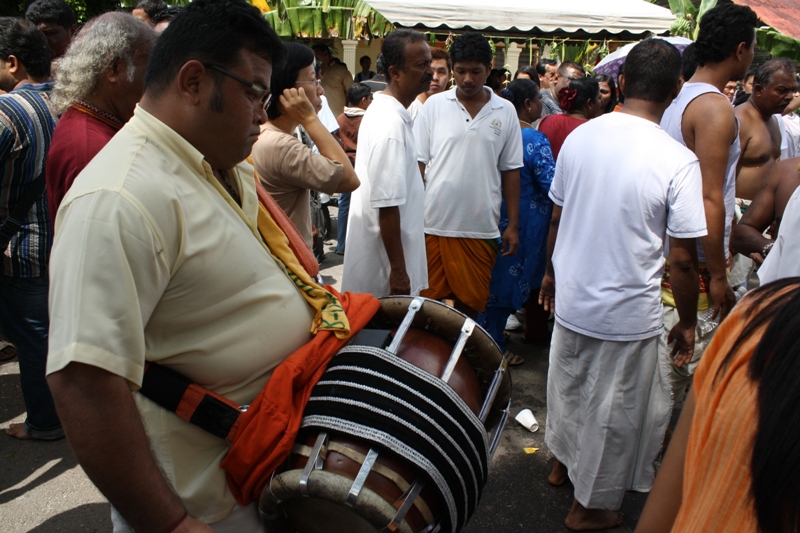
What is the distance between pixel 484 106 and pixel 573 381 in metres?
1.97

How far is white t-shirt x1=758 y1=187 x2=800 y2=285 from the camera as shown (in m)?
1.83

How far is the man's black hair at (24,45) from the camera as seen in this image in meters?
3.21

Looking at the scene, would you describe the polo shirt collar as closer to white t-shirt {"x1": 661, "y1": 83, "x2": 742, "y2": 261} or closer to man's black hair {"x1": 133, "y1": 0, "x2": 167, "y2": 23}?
white t-shirt {"x1": 661, "y1": 83, "x2": 742, "y2": 261}

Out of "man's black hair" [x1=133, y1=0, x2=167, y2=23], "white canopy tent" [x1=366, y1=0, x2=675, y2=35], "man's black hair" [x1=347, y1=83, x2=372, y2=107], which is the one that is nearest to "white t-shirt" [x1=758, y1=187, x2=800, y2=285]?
"man's black hair" [x1=133, y1=0, x2=167, y2=23]

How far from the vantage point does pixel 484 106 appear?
396 centimetres

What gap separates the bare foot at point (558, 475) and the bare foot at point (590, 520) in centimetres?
28

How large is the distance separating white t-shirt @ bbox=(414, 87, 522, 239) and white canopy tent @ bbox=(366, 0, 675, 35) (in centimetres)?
425

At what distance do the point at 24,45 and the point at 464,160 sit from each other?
2554 mm

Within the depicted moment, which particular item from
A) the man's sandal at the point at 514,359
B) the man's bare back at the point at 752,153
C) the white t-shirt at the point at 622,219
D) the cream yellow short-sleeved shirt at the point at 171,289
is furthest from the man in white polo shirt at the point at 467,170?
→ the cream yellow short-sleeved shirt at the point at 171,289

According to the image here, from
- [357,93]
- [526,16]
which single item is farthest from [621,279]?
[526,16]

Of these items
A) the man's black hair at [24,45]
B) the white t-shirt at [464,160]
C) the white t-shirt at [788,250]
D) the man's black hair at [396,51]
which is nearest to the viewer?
the white t-shirt at [788,250]

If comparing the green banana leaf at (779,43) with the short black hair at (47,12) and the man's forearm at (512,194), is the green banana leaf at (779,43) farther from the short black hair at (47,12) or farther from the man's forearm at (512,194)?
the short black hair at (47,12)

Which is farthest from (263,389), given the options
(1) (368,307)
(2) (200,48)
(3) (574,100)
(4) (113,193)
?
(3) (574,100)

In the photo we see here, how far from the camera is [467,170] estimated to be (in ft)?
12.9
